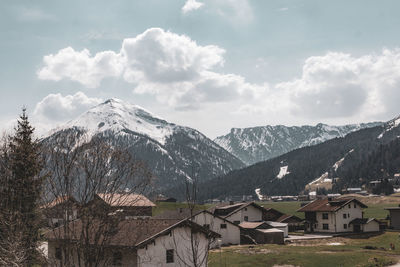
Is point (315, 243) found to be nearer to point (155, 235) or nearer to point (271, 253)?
point (271, 253)

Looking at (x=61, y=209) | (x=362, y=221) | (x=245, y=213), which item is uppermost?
(x=61, y=209)

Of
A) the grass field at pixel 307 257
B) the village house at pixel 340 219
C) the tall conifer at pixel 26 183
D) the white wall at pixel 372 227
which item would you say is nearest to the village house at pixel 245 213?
the village house at pixel 340 219

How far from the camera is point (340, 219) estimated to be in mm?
106625

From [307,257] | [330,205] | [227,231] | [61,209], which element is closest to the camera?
[61,209]

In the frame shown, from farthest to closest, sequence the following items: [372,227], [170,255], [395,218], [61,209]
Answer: [395,218] → [372,227] → [170,255] → [61,209]

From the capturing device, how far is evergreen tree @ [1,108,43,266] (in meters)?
35.4

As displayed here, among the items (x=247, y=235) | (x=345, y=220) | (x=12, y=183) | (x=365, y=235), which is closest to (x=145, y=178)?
(x=12, y=183)

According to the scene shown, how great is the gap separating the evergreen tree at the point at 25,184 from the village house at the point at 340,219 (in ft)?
263

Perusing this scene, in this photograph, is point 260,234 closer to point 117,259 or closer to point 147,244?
point 147,244

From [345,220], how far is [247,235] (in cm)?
2978

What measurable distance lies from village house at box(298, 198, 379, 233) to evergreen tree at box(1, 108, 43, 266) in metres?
80.2

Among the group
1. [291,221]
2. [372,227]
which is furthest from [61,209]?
[291,221]

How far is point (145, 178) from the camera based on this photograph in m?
30.0

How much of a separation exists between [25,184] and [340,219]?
84.5 metres
